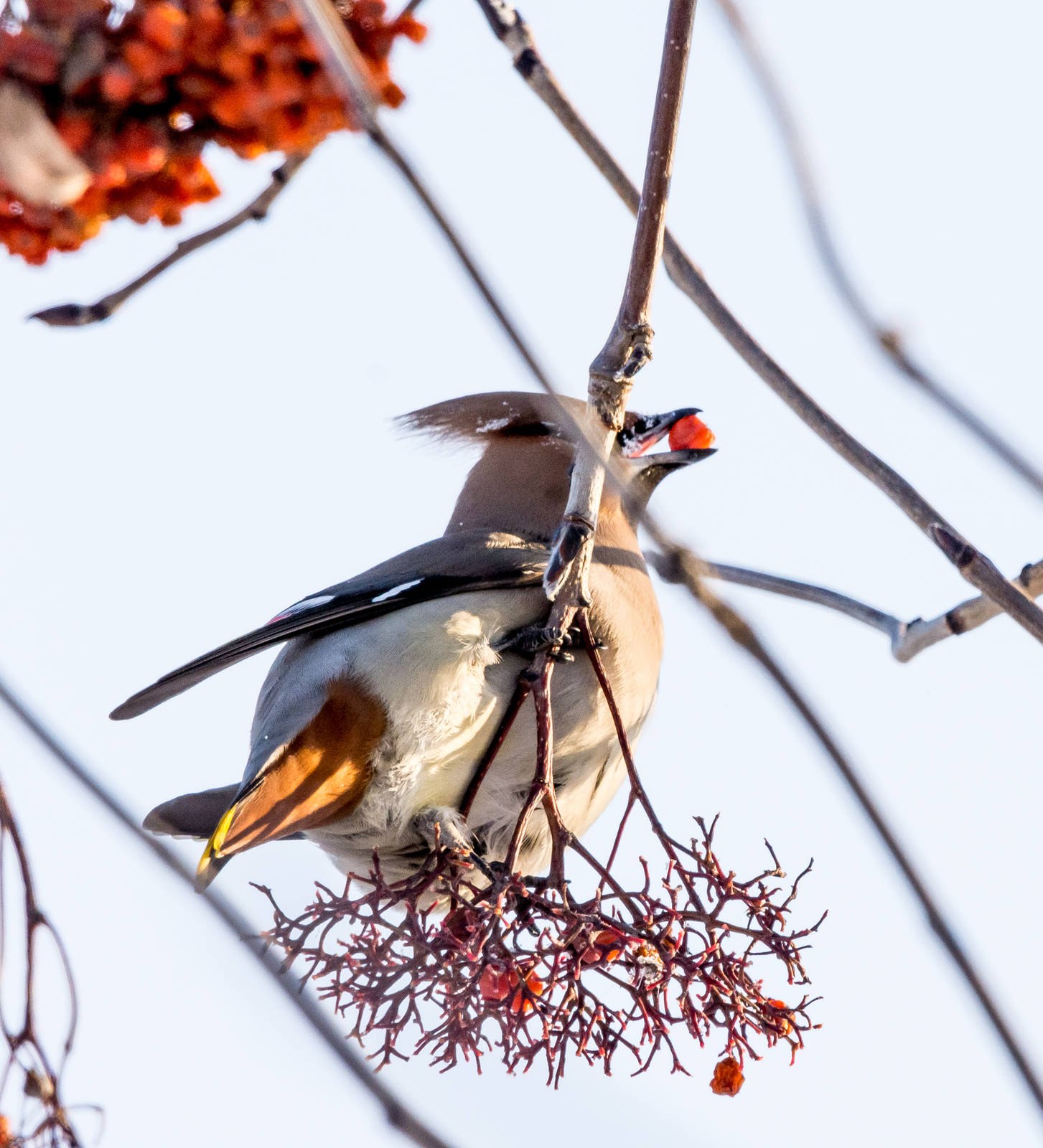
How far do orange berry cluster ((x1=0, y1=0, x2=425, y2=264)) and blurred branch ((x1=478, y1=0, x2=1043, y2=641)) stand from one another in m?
0.21

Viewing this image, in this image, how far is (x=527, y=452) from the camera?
12.0 feet

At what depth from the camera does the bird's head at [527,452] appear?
350 cm

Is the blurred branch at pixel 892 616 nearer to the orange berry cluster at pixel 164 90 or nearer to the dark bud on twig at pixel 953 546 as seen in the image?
the dark bud on twig at pixel 953 546

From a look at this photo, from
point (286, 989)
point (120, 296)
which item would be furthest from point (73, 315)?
point (286, 989)

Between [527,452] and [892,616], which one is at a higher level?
[527,452]

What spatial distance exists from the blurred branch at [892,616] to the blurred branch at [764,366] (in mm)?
250

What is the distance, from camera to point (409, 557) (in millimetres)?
3230

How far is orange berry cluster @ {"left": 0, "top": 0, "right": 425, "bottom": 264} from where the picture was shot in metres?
1.65

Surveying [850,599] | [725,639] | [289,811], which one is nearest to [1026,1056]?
[725,639]

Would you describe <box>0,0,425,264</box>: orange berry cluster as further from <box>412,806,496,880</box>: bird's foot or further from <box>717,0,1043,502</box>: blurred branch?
<box>412,806,496,880</box>: bird's foot

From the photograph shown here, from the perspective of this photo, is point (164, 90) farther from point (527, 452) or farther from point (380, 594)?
point (527, 452)

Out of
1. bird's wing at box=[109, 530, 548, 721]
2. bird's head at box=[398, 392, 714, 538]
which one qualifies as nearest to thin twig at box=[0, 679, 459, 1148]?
bird's wing at box=[109, 530, 548, 721]

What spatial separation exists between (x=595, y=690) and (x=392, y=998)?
988 mm

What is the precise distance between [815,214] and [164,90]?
0.77 meters
